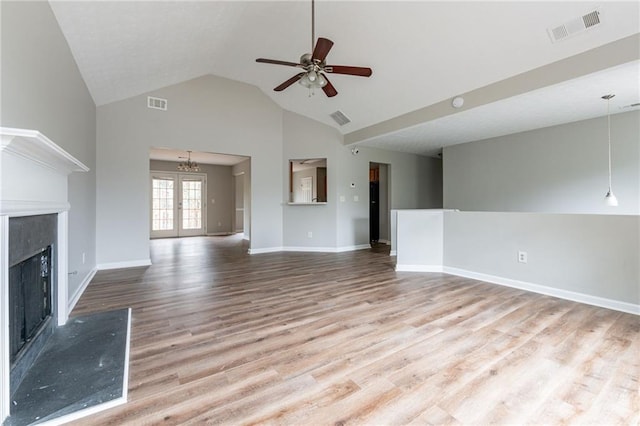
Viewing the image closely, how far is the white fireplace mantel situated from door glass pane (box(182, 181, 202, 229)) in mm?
7350

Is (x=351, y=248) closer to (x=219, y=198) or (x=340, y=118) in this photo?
(x=340, y=118)

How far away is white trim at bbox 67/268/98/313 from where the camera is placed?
111 inches

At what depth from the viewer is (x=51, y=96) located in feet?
7.45

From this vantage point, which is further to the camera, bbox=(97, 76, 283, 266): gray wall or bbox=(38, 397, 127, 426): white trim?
bbox=(97, 76, 283, 266): gray wall

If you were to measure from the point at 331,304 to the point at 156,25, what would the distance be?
136 inches

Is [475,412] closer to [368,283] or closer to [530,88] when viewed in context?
[368,283]

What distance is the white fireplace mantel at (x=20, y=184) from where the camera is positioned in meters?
1.33

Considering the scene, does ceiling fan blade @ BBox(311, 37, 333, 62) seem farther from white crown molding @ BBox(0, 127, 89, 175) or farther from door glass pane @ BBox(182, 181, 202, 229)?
door glass pane @ BBox(182, 181, 202, 229)

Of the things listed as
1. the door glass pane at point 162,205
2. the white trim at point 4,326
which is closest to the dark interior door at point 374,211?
the door glass pane at point 162,205

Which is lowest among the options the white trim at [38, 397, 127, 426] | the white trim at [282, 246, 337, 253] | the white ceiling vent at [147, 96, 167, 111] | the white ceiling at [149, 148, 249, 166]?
the white trim at [38, 397, 127, 426]

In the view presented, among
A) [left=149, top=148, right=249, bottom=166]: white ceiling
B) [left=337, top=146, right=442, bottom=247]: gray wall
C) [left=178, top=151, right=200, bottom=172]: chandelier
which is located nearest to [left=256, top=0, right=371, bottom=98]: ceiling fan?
[left=337, top=146, right=442, bottom=247]: gray wall

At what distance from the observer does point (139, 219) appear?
478 centimetres

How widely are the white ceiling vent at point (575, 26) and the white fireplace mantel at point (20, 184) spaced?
13.3ft

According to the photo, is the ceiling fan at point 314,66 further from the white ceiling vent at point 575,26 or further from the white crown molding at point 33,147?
the white crown molding at point 33,147
